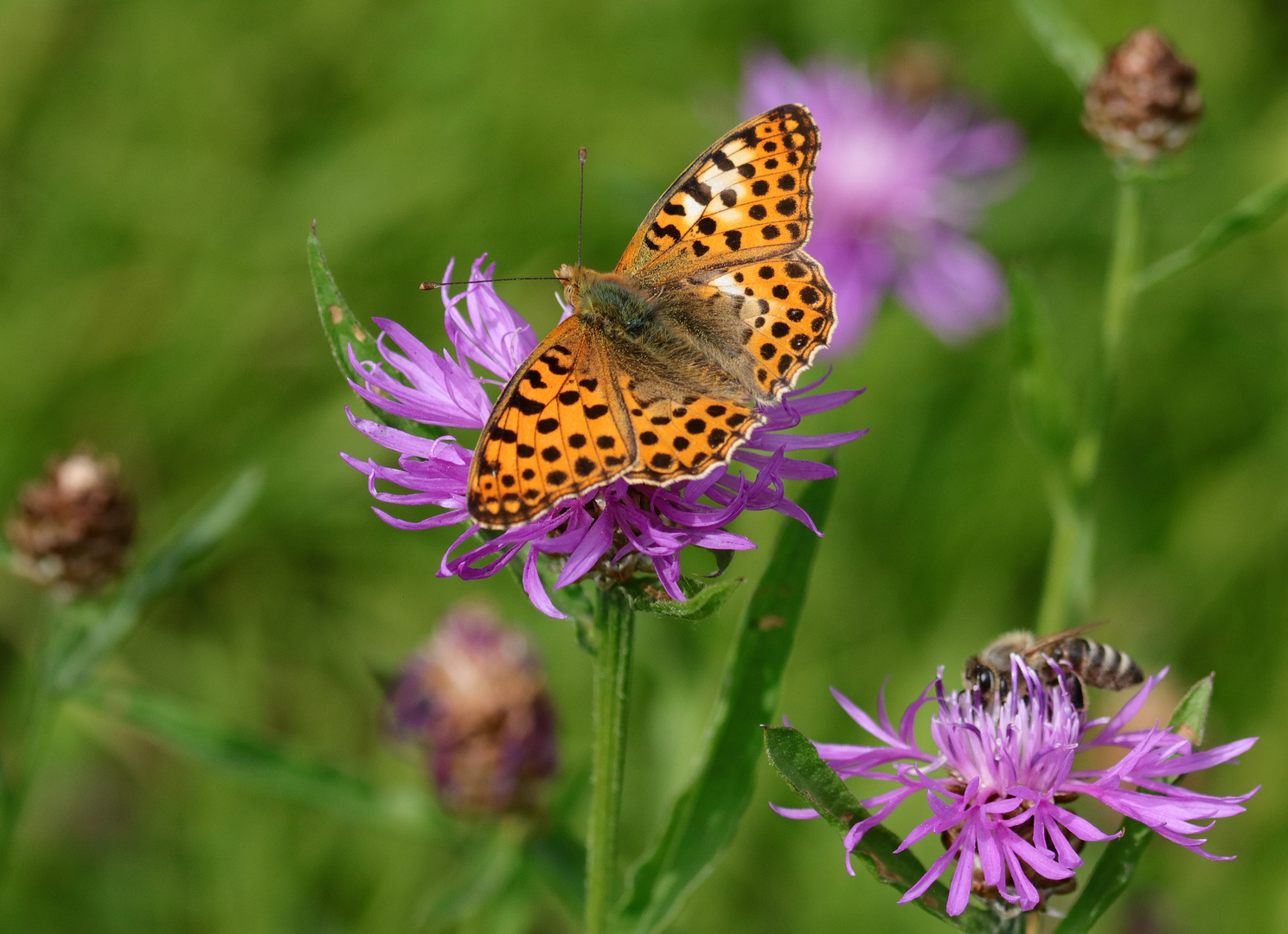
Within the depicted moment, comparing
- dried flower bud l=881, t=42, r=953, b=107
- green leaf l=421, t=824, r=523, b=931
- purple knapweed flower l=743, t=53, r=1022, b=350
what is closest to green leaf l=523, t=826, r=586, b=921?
green leaf l=421, t=824, r=523, b=931

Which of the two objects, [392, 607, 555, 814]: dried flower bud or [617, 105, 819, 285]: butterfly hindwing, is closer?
[617, 105, 819, 285]: butterfly hindwing

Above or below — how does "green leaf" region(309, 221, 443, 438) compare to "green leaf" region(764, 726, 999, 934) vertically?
above

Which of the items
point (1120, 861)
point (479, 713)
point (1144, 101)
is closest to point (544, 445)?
point (1120, 861)

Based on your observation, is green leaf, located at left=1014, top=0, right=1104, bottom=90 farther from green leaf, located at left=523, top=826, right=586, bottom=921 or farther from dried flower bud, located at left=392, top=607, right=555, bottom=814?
green leaf, located at left=523, top=826, right=586, bottom=921

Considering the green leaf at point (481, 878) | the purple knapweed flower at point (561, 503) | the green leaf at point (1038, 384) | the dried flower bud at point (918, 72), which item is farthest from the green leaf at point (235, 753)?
the dried flower bud at point (918, 72)

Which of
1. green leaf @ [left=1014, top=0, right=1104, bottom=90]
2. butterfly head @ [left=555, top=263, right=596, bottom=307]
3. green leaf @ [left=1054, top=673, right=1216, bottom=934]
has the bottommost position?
green leaf @ [left=1054, top=673, right=1216, bottom=934]

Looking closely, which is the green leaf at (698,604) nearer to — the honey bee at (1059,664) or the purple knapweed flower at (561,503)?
the purple knapweed flower at (561,503)

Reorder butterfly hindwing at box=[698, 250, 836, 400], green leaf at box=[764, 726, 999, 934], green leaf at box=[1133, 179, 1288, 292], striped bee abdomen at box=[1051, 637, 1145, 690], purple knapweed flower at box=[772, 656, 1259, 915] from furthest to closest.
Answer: green leaf at box=[1133, 179, 1288, 292] → butterfly hindwing at box=[698, 250, 836, 400] → striped bee abdomen at box=[1051, 637, 1145, 690] → purple knapweed flower at box=[772, 656, 1259, 915] → green leaf at box=[764, 726, 999, 934]
